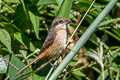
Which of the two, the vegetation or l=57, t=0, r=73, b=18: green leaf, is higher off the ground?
l=57, t=0, r=73, b=18: green leaf

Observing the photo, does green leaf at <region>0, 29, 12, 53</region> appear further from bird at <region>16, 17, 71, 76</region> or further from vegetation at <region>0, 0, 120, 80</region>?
bird at <region>16, 17, 71, 76</region>

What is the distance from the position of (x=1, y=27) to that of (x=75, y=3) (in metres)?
0.88

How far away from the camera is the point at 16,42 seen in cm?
282

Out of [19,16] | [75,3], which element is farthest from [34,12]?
[75,3]

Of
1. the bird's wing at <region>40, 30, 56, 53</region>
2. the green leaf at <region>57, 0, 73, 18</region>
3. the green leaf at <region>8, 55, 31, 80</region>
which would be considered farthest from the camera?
the bird's wing at <region>40, 30, 56, 53</region>

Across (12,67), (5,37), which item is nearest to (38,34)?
(5,37)

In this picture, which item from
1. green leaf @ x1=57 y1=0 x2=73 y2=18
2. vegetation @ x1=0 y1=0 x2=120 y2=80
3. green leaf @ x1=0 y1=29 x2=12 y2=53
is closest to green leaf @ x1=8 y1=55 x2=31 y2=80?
vegetation @ x1=0 y1=0 x2=120 y2=80

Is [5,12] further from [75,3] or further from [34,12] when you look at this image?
[75,3]

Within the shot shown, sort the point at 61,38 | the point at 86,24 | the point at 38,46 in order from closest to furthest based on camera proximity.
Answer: the point at 61,38, the point at 38,46, the point at 86,24

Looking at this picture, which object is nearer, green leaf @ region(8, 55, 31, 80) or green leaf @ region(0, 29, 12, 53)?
green leaf @ region(8, 55, 31, 80)

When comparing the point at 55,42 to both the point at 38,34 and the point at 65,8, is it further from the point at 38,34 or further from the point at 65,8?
the point at 38,34

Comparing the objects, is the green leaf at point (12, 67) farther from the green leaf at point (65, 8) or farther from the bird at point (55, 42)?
the green leaf at point (65, 8)

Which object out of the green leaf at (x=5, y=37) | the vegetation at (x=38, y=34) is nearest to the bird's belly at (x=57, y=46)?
the vegetation at (x=38, y=34)

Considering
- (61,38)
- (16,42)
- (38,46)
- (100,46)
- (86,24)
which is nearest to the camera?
(61,38)
